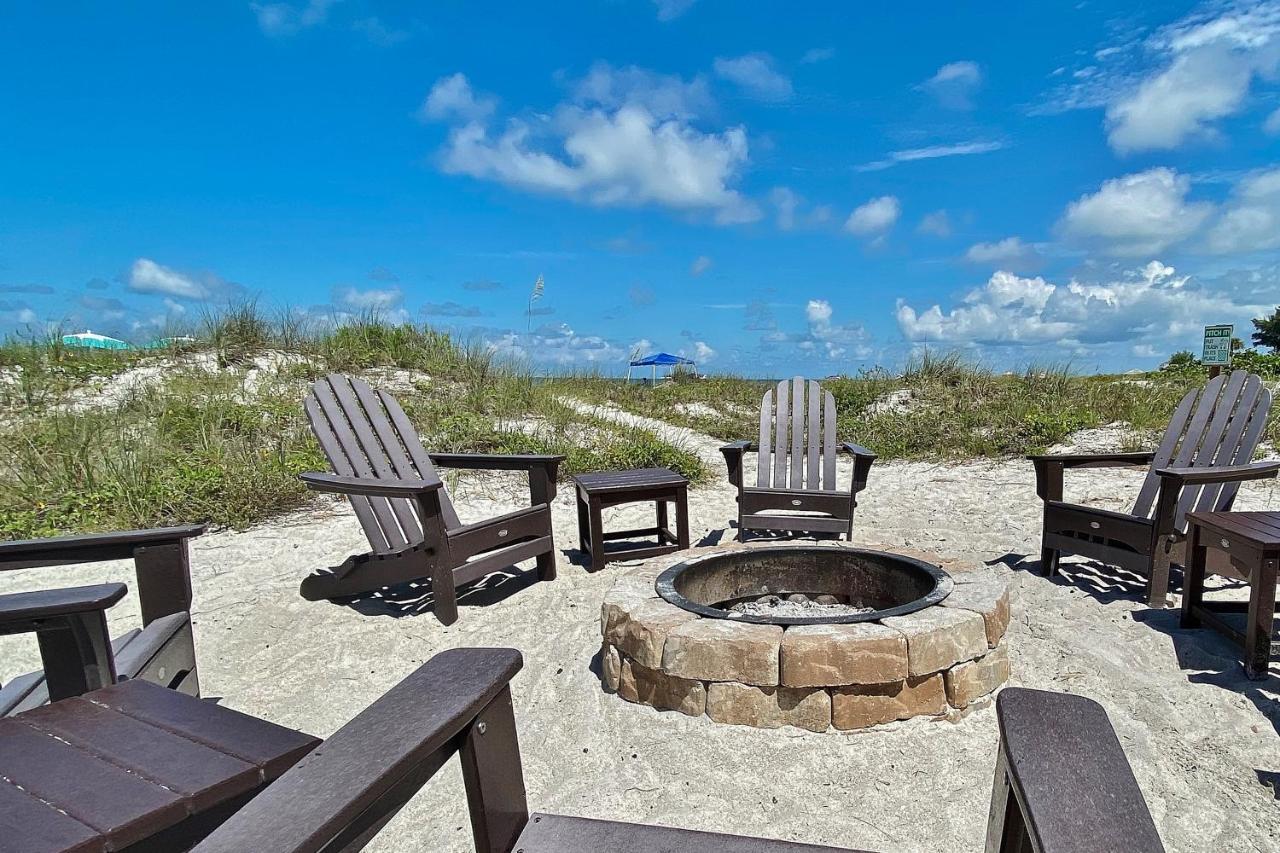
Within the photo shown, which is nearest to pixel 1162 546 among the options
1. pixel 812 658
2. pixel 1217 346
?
pixel 812 658

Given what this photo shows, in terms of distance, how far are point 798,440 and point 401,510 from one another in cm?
251

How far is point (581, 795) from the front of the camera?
1.99 metres

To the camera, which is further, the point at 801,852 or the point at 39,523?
the point at 39,523

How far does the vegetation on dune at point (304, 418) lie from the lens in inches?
189

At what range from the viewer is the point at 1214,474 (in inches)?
124

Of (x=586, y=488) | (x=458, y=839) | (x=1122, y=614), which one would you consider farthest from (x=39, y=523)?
A: (x=1122, y=614)

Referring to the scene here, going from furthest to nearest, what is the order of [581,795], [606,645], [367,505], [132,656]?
[367,505], [606,645], [581,795], [132,656]

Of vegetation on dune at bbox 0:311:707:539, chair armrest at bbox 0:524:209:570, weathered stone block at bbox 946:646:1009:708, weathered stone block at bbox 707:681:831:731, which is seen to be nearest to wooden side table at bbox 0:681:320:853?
chair armrest at bbox 0:524:209:570

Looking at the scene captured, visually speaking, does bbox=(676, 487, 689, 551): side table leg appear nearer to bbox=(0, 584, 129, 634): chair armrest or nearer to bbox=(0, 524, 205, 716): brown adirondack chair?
bbox=(0, 524, 205, 716): brown adirondack chair

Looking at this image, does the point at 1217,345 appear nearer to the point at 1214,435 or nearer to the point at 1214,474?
the point at 1214,435

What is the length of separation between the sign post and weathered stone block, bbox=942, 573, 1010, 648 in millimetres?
4379

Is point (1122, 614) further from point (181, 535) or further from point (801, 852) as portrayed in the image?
point (181, 535)

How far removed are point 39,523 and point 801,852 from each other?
16.9 ft

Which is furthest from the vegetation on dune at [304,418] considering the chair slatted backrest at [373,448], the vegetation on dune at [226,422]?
the chair slatted backrest at [373,448]
